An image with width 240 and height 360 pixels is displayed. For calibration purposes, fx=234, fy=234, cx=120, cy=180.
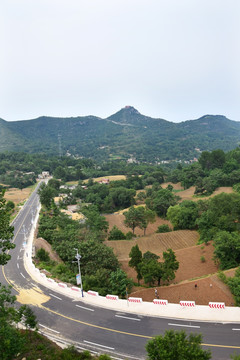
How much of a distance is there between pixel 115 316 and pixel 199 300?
7079 millimetres

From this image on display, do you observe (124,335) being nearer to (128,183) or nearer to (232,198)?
(232,198)

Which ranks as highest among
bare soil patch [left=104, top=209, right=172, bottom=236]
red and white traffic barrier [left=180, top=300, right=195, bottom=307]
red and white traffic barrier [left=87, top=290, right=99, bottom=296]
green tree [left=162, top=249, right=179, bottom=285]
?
green tree [left=162, top=249, right=179, bottom=285]

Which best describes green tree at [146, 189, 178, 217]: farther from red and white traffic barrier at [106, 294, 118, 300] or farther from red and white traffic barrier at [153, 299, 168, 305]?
red and white traffic barrier at [153, 299, 168, 305]

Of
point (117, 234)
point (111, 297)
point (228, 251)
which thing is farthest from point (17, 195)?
point (228, 251)

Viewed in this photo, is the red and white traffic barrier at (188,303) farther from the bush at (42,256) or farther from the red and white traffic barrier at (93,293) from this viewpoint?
the bush at (42,256)

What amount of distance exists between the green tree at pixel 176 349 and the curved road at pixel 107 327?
4259 millimetres

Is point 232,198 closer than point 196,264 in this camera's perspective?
No

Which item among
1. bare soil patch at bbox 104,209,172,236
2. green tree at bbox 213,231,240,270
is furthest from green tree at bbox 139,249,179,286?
bare soil patch at bbox 104,209,172,236

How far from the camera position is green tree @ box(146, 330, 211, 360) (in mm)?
9688

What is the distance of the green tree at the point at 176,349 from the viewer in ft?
31.8

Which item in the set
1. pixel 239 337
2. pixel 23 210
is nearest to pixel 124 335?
pixel 239 337

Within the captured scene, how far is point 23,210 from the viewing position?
54125 millimetres

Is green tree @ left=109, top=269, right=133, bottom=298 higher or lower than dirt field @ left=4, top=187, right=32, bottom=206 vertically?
higher

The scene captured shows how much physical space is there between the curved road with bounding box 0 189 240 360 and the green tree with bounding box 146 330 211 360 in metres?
4.26
